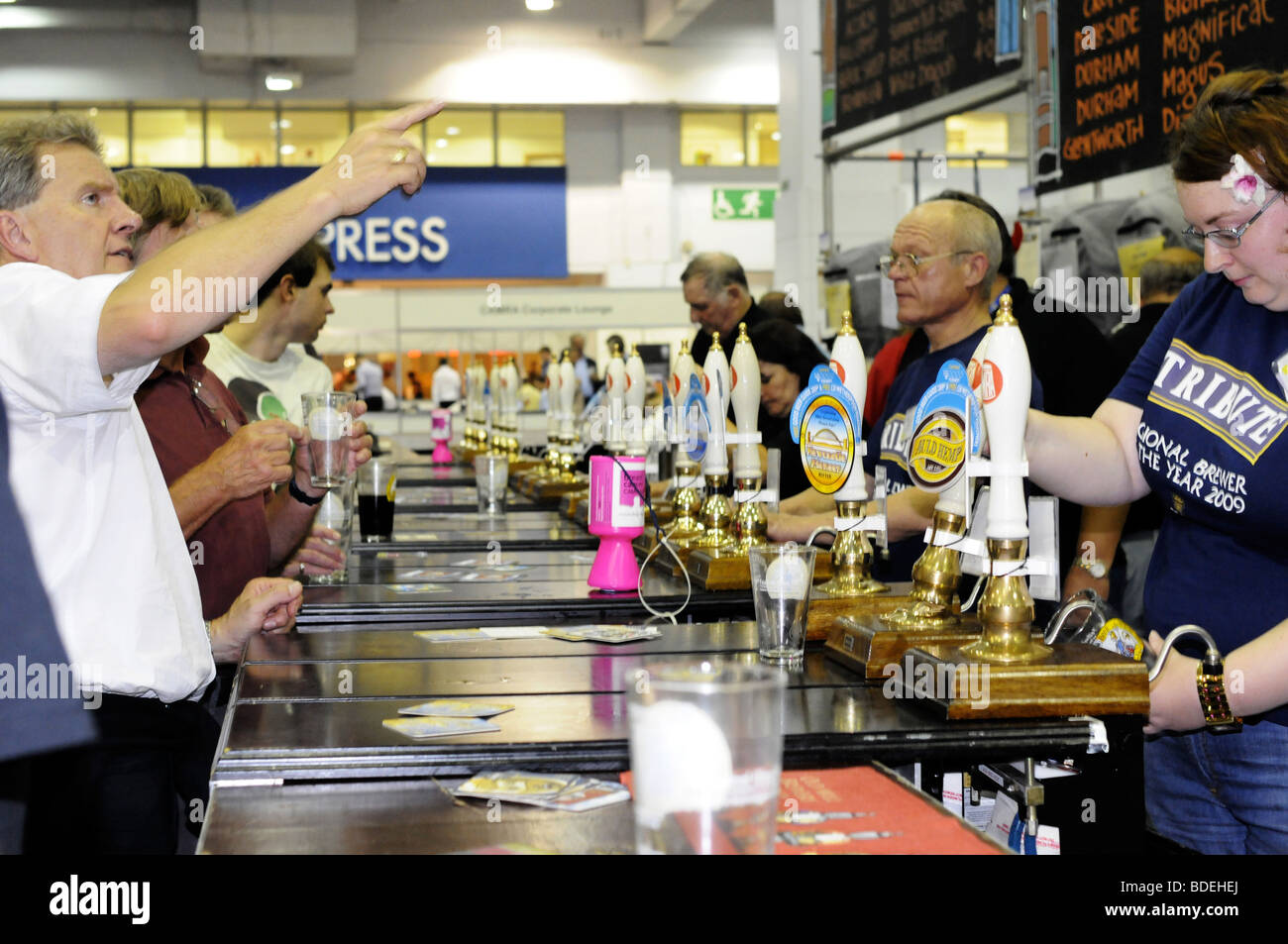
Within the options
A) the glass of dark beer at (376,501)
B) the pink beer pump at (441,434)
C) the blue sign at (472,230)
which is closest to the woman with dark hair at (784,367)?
the glass of dark beer at (376,501)

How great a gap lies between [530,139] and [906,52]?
11158 mm

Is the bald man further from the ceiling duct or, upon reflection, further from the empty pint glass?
the ceiling duct

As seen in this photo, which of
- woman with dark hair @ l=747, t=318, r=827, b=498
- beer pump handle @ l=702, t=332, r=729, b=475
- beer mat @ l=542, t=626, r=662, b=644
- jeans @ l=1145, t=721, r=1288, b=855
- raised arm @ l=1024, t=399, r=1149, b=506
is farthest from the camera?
woman with dark hair @ l=747, t=318, r=827, b=498

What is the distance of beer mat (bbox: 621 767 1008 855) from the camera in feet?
3.59

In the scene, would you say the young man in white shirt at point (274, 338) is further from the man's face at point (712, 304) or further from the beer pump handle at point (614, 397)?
the man's face at point (712, 304)

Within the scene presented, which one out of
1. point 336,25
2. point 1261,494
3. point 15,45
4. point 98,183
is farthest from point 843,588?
point 15,45

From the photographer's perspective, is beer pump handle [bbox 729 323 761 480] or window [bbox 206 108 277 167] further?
window [bbox 206 108 277 167]

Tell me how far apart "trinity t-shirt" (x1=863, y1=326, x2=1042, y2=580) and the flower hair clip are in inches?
42.7

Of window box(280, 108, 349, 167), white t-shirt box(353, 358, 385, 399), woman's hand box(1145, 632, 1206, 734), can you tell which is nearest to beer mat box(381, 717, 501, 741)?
woman's hand box(1145, 632, 1206, 734)

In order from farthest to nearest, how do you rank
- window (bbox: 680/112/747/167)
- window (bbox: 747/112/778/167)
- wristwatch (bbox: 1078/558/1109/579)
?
1. window (bbox: 747/112/778/167)
2. window (bbox: 680/112/747/167)
3. wristwatch (bbox: 1078/558/1109/579)

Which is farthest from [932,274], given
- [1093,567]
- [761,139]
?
[761,139]

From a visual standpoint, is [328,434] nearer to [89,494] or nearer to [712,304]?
[89,494]

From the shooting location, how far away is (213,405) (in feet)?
8.63
